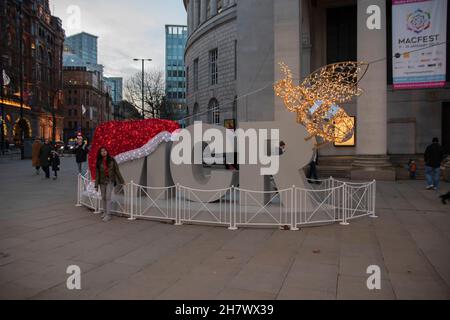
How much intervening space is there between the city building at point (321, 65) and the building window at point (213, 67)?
0.36ft

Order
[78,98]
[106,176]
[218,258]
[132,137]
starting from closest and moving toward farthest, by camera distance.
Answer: [218,258] → [106,176] → [132,137] → [78,98]

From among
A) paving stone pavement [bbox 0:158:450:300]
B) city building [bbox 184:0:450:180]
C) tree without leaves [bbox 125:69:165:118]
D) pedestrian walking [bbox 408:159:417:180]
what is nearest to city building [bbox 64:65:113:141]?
tree without leaves [bbox 125:69:165:118]

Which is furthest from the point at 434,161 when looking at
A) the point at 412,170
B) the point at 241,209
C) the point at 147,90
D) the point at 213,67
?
the point at 147,90

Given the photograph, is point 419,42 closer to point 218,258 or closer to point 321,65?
point 321,65

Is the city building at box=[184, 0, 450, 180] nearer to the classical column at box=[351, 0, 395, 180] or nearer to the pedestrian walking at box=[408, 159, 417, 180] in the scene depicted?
the classical column at box=[351, 0, 395, 180]

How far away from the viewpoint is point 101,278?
586cm

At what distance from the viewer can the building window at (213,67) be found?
4313cm

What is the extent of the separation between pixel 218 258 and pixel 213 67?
38.7m

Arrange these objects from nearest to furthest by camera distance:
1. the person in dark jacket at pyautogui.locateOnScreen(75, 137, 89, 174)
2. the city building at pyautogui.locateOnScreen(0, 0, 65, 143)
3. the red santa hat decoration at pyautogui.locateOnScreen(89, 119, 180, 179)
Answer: the red santa hat decoration at pyautogui.locateOnScreen(89, 119, 180, 179)
the person in dark jacket at pyautogui.locateOnScreen(75, 137, 89, 174)
the city building at pyautogui.locateOnScreen(0, 0, 65, 143)

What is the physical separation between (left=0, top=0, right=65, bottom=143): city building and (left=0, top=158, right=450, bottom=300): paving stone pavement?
2099 inches

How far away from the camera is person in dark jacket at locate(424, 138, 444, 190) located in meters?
15.4

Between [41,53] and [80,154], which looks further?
[41,53]

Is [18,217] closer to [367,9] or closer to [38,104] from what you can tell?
[367,9]

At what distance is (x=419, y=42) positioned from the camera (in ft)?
63.9
